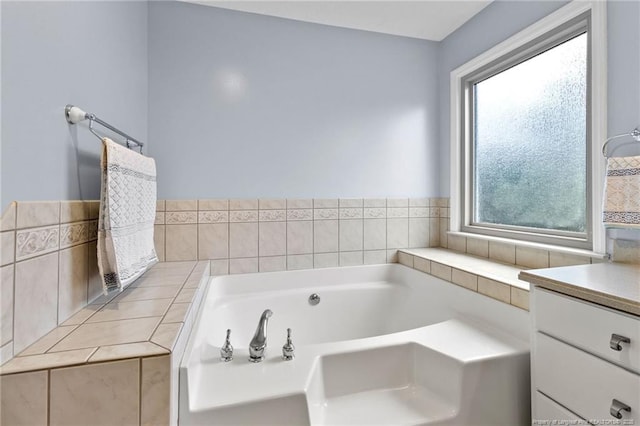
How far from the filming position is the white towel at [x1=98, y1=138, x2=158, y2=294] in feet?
3.78

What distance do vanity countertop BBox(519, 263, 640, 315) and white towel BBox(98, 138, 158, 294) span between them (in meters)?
1.53

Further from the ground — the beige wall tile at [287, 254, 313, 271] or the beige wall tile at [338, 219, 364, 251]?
the beige wall tile at [338, 219, 364, 251]

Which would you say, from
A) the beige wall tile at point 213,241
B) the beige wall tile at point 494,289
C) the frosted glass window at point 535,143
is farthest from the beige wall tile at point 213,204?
the frosted glass window at point 535,143

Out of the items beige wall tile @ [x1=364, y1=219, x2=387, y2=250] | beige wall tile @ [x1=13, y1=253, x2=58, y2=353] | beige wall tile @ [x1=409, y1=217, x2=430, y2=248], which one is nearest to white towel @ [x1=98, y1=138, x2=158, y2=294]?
beige wall tile @ [x1=13, y1=253, x2=58, y2=353]

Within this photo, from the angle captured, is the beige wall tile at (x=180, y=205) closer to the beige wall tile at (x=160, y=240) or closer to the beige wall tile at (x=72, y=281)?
the beige wall tile at (x=160, y=240)

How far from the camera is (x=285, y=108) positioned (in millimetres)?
2262

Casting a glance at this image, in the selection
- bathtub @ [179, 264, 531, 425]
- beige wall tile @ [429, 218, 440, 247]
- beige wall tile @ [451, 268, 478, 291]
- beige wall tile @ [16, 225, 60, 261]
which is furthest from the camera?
beige wall tile @ [429, 218, 440, 247]

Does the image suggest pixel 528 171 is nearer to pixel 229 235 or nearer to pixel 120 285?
pixel 229 235

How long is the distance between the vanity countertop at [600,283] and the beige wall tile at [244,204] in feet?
5.28

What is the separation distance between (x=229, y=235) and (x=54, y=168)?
1207 millimetres

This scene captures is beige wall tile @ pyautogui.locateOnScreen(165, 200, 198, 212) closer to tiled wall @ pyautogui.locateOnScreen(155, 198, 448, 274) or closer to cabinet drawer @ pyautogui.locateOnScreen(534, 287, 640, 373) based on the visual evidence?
tiled wall @ pyautogui.locateOnScreen(155, 198, 448, 274)

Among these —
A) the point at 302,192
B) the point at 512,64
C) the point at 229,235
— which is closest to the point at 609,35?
the point at 512,64

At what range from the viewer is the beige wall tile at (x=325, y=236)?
7.61 feet

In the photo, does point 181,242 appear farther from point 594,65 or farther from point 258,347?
point 594,65
